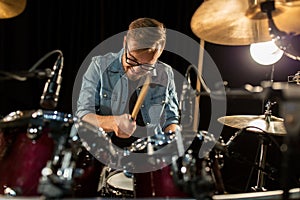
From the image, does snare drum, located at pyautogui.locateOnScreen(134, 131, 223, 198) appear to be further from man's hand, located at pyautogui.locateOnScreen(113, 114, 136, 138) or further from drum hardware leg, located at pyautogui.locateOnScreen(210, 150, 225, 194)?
man's hand, located at pyautogui.locateOnScreen(113, 114, 136, 138)

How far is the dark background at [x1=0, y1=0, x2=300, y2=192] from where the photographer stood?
9.55 ft

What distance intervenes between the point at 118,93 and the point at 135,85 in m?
0.11

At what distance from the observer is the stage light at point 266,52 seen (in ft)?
7.99

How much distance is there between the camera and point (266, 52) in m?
2.46

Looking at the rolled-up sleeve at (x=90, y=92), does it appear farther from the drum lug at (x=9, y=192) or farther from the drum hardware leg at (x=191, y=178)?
the drum hardware leg at (x=191, y=178)

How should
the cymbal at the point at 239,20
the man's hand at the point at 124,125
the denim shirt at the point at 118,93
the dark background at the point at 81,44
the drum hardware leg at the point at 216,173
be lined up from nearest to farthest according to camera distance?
the drum hardware leg at the point at 216,173
the cymbal at the point at 239,20
the man's hand at the point at 124,125
the denim shirt at the point at 118,93
the dark background at the point at 81,44

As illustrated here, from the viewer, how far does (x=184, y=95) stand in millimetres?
1374

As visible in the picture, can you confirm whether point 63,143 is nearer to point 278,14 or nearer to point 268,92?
point 268,92

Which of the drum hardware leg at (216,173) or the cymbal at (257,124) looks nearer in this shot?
the drum hardware leg at (216,173)

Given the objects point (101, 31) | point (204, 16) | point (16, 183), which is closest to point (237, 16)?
point (204, 16)

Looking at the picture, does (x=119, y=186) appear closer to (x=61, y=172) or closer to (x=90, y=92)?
(x=61, y=172)

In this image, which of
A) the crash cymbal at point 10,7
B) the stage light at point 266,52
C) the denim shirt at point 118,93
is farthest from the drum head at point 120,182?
the stage light at point 266,52

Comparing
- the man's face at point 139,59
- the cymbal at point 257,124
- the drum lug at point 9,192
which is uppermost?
the man's face at point 139,59

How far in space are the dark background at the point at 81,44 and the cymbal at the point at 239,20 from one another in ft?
4.01
